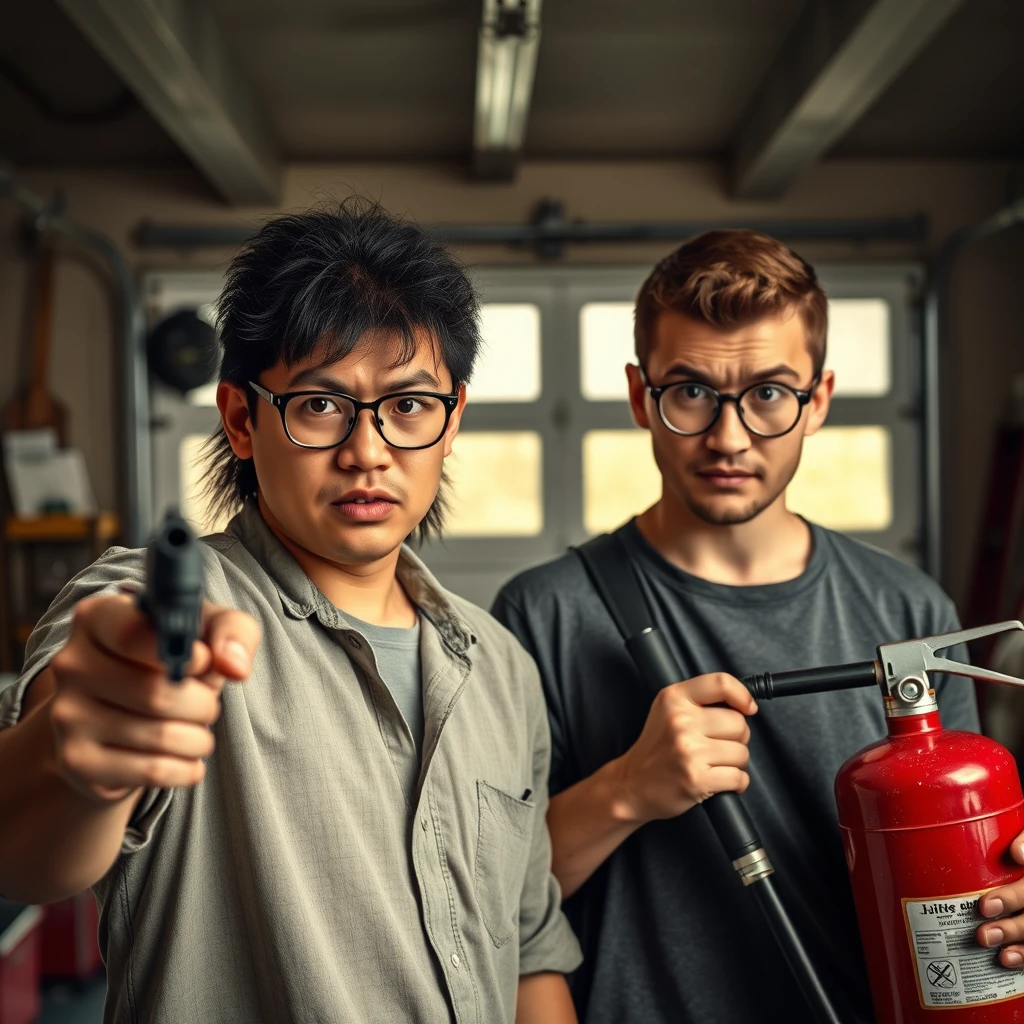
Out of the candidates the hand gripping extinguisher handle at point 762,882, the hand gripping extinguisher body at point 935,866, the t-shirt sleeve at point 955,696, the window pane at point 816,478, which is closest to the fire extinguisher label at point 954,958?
the hand gripping extinguisher body at point 935,866

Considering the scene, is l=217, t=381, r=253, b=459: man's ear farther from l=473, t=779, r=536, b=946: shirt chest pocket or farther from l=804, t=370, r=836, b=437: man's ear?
l=804, t=370, r=836, b=437: man's ear

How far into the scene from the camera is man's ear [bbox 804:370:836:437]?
1.64 meters

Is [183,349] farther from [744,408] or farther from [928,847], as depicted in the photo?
[928,847]

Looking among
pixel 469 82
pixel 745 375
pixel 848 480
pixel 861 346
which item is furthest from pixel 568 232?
pixel 745 375

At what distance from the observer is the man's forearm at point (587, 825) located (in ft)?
4.62

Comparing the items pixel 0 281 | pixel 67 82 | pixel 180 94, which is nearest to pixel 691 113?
pixel 180 94

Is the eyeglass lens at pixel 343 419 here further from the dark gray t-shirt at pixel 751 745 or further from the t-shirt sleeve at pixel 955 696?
the t-shirt sleeve at pixel 955 696

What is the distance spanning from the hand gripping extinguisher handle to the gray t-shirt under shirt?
39cm

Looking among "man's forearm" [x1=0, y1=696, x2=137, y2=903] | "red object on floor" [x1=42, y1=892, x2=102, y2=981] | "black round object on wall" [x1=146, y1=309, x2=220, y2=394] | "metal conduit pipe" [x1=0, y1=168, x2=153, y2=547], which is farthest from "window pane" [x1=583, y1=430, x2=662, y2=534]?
"man's forearm" [x1=0, y1=696, x2=137, y2=903]

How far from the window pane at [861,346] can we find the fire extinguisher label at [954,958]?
15.8 feet

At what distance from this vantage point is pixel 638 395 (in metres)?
1.66

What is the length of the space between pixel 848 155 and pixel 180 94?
3.41m

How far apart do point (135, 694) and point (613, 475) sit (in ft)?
16.6

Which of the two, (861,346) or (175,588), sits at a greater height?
(861,346)
